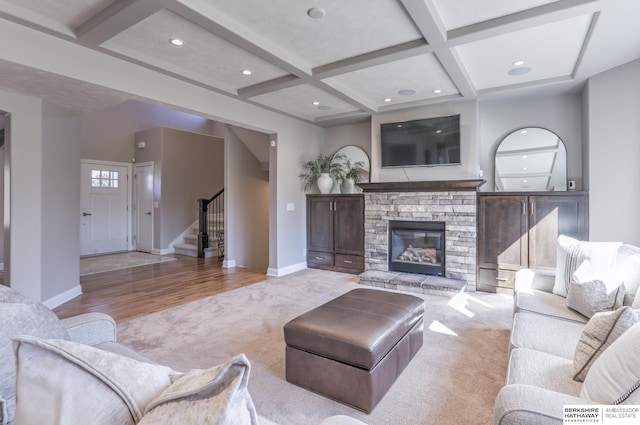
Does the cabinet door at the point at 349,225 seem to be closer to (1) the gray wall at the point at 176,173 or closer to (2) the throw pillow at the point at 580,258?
(2) the throw pillow at the point at 580,258

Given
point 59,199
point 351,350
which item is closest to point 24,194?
point 59,199

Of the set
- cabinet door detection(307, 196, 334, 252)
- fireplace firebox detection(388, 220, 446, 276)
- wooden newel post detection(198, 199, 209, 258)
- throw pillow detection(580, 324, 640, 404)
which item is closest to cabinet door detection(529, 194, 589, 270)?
fireplace firebox detection(388, 220, 446, 276)

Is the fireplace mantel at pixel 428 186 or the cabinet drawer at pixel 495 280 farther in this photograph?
the fireplace mantel at pixel 428 186

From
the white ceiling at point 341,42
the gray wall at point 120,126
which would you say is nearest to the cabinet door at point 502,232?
the white ceiling at point 341,42

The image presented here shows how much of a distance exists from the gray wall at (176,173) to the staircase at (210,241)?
0.23 metres

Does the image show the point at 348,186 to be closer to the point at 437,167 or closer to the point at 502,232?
the point at 437,167

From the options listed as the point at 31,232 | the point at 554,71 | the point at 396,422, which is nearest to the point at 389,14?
the point at 554,71

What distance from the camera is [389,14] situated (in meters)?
2.57

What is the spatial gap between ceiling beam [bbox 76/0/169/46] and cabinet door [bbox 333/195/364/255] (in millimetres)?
3776

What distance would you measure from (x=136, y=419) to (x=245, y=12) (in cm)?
275

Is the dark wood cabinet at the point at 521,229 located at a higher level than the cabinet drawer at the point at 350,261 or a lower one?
higher

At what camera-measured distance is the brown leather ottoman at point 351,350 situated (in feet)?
6.12

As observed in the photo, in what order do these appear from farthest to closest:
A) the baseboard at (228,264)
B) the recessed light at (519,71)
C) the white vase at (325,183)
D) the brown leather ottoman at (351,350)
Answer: the baseboard at (228,264)
the white vase at (325,183)
the recessed light at (519,71)
the brown leather ottoman at (351,350)

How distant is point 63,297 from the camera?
13.0 feet
